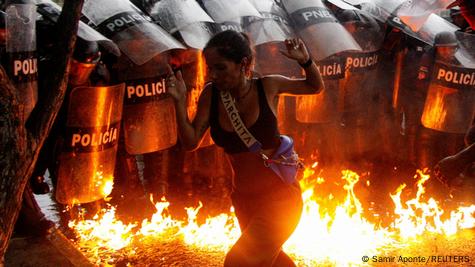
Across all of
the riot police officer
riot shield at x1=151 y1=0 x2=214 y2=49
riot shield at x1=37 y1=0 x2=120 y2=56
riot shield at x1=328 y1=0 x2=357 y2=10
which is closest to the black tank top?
riot shield at x1=37 y1=0 x2=120 y2=56

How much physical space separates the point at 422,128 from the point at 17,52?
5839 millimetres

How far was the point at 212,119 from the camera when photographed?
11.3 ft

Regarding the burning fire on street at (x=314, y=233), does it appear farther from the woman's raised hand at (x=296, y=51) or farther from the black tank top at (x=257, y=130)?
the woman's raised hand at (x=296, y=51)

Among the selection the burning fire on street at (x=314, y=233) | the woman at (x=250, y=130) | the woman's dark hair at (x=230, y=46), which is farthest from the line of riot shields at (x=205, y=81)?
the woman's dark hair at (x=230, y=46)

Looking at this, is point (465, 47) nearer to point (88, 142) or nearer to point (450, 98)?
point (450, 98)

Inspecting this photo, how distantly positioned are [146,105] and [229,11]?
66.1 inches

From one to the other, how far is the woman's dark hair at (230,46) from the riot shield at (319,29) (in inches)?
120

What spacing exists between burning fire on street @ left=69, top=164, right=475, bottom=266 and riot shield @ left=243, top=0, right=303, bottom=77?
1.55m

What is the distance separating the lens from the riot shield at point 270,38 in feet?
19.8

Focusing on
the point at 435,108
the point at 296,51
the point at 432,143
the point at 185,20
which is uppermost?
the point at 296,51

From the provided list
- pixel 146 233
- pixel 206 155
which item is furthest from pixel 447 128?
pixel 146 233

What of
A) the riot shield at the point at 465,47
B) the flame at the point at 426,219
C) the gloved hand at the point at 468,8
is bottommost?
the flame at the point at 426,219

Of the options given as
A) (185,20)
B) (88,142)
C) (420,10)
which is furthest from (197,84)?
(420,10)

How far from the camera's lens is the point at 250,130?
132 inches
